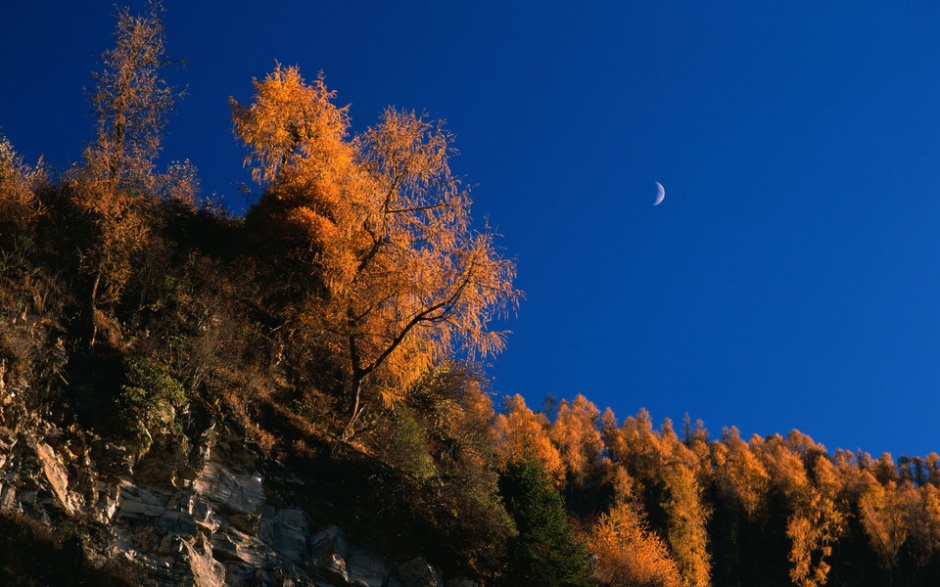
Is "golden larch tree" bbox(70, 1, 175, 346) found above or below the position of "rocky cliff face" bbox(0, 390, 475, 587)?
above

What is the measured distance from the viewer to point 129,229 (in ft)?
43.9

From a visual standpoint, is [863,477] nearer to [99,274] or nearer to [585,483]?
[585,483]

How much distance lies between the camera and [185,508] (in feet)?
35.0

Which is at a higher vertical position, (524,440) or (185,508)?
(524,440)

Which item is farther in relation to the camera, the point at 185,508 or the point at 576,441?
the point at 576,441

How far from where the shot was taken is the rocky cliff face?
9586mm

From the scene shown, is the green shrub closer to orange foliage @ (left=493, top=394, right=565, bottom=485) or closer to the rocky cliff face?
the rocky cliff face

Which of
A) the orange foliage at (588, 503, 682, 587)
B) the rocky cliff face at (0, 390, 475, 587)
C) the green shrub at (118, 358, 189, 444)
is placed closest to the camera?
the rocky cliff face at (0, 390, 475, 587)

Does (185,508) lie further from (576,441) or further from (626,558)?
(576,441)

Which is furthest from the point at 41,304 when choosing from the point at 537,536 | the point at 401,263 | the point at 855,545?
the point at 855,545

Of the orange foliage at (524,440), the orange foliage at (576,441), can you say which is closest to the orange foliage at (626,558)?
the orange foliage at (524,440)

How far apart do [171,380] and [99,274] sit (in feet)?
8.44

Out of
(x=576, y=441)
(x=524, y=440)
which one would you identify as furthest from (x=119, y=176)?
(x=576, y=441)

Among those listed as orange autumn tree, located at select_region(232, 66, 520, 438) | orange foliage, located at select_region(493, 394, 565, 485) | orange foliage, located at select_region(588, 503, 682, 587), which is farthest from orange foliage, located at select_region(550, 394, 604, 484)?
orange autumn tree, located at select_region(232, 66, 520, 438)
